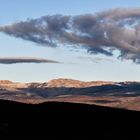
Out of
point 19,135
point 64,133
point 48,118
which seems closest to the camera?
point 19,135

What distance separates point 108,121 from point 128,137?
17137 mm

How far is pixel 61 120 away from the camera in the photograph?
370 feet

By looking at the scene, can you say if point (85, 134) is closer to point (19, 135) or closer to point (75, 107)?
point (19, 135)

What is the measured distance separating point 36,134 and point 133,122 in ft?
121

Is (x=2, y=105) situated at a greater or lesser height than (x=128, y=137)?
greater

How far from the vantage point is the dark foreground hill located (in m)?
100

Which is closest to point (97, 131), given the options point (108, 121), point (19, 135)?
point (108, 121)

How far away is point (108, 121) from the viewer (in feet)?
393

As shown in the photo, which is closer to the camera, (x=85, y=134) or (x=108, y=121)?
(x=85, y=134)

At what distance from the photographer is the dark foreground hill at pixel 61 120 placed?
100000 millimetres

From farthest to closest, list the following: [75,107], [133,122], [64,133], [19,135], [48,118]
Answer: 1. [75,107]
2. [133,122]
3. [48,118]
4. [64,133]
5. [19,135]

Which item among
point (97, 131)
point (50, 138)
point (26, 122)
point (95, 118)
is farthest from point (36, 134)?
point (95, 118)

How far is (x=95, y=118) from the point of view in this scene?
121 metres

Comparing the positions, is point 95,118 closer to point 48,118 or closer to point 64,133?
point 48,118
